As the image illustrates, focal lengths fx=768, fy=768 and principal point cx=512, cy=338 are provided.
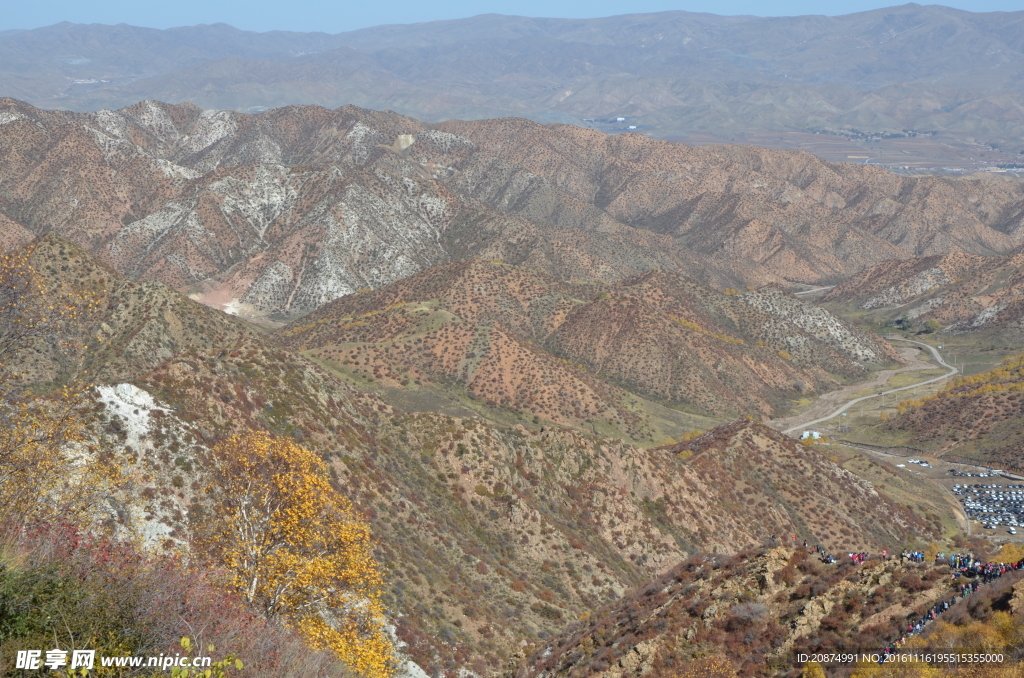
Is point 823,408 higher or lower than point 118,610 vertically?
lower

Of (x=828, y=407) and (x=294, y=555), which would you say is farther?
(x=828, y=407)

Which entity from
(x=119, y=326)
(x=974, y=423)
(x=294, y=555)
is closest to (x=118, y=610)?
(x=294, y=555)

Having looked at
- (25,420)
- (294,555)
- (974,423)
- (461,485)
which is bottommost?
(974,423)

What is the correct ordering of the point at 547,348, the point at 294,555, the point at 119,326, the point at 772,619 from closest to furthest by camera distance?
the point at 294,555 < the point at 772,619 < the point at 119,326 < the point at 547,348

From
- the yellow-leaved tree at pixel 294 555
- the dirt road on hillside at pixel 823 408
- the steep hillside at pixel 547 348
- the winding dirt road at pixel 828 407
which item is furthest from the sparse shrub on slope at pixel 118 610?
the dirt road on hillside at pixel 823 408

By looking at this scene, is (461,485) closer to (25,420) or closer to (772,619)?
(772,619)

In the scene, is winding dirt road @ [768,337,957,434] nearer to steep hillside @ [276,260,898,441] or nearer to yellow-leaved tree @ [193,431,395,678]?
steep hillside @ [276,260,898,441]

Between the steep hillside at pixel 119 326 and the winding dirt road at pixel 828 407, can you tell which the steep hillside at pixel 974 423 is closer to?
the winding dirt road at pixel 828 407
